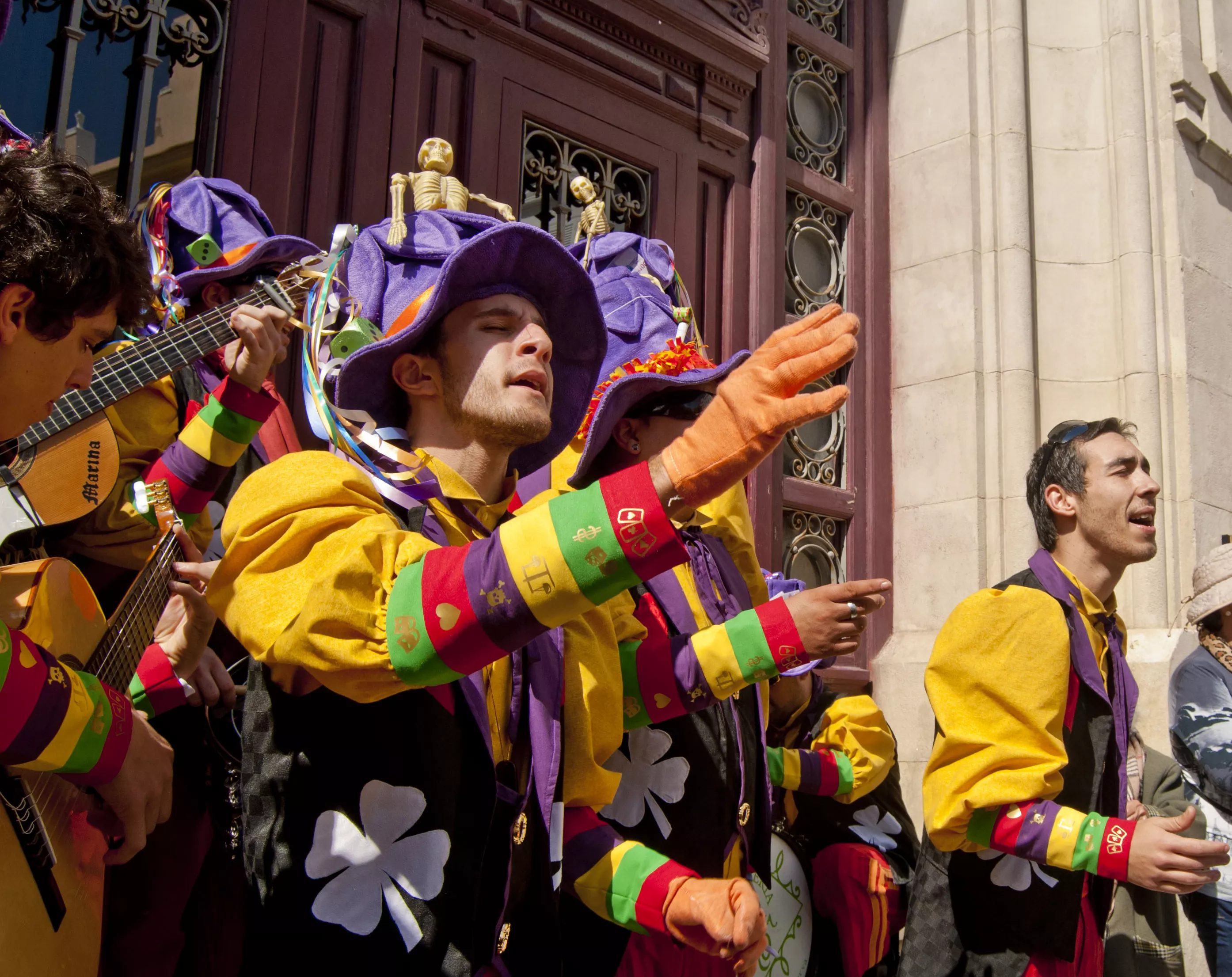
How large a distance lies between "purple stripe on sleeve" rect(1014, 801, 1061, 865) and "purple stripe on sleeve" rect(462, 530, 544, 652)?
1627 mm

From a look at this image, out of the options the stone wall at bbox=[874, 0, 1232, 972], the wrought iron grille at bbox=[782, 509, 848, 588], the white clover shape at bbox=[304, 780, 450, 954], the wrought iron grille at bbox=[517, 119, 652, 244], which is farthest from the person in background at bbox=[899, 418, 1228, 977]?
the stone wall at bbox=[874, 0, 1232, 972]

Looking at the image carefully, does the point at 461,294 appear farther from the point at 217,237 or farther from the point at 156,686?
the point at 217,237

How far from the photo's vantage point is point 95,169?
3539mm

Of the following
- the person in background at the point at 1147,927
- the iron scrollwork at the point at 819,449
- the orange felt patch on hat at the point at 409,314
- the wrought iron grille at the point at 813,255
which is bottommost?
the person in background at the point at 1147,927

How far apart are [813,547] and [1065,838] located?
2963mm

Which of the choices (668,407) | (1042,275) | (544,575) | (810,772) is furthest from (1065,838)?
(1042,275)

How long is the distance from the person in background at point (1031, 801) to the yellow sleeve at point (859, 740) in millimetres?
525

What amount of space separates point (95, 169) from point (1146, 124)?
501cm

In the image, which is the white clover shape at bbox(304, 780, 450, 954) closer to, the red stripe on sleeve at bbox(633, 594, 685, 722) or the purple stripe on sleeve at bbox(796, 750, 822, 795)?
the red stripe on sleeve at bbox(633, 594, 685, 722)

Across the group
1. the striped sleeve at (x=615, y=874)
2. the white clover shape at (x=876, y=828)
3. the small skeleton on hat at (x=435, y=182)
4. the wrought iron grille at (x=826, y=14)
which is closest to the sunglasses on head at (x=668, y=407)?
the small skeleton on hat at (x=435, y=182)

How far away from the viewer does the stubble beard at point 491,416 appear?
2102 millimetres

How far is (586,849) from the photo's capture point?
206cm

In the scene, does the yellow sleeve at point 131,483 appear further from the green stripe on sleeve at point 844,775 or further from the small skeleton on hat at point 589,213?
the green stripe on sleeve at point 844,775

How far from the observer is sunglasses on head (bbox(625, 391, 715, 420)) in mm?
2969
